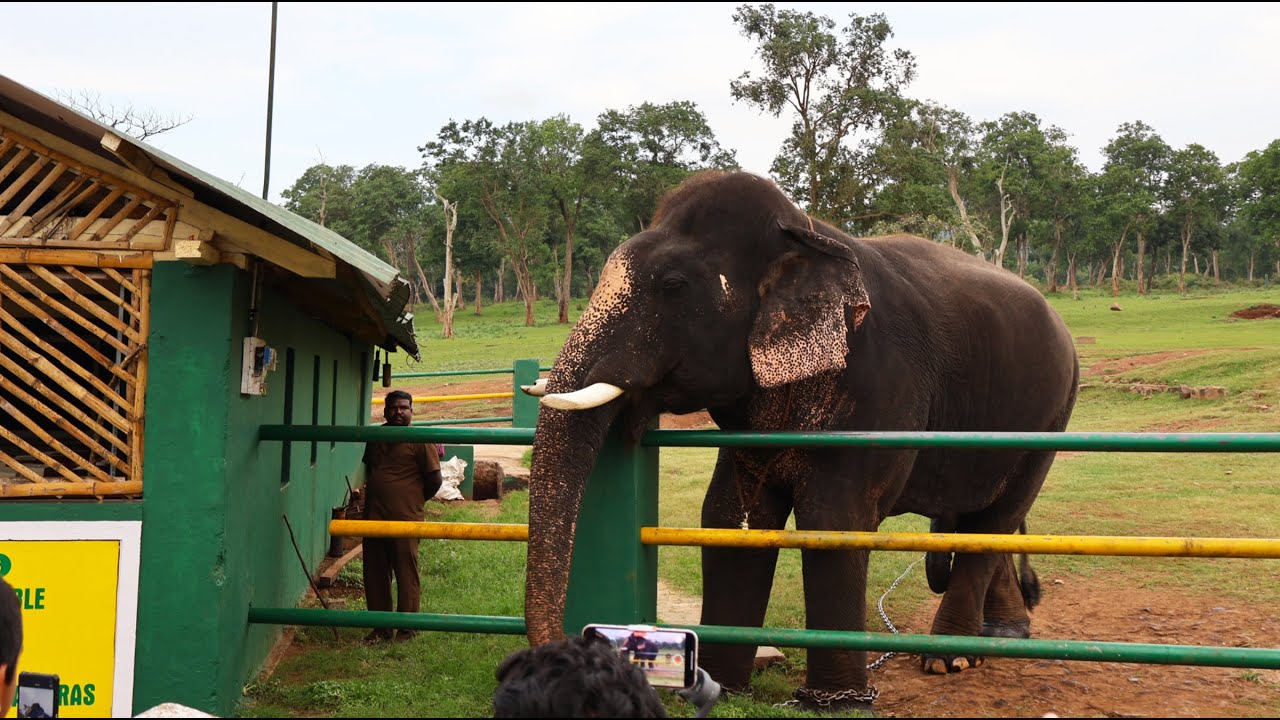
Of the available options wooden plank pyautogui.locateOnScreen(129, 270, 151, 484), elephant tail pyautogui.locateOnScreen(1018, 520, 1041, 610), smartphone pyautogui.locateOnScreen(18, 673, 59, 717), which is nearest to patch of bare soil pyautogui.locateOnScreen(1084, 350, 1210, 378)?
elephant tail pyautogui.locateOnScreen(1018, 520, 1041, 610)

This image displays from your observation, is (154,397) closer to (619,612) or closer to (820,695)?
(619,612)

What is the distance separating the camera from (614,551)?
4.74 m

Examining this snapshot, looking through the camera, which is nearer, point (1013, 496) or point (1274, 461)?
point (1013, 496)

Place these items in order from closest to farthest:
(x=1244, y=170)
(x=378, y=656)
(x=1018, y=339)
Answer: (x=378, y=656) < (x=1018, y=339) < (x=1244, y=170)

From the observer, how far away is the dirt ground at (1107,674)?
6051 mm

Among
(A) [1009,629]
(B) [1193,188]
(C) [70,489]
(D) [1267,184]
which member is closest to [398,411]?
(C) [70,489]

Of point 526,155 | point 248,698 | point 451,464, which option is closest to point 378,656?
point 248,698

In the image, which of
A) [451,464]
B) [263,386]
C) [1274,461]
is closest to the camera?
[263,386]

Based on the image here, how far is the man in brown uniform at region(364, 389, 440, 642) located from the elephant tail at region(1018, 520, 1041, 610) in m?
4.51

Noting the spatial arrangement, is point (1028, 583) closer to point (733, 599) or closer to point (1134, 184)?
point (733, 599)

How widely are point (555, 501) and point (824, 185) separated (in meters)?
35.6

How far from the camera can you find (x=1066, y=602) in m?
9.22

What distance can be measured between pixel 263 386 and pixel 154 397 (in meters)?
0.56

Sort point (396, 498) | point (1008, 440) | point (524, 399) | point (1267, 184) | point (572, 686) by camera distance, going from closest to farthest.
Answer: point (572, 686)
point (1008, 440)
point (396, 498)
point (524, 399)
point (1267, 184)
